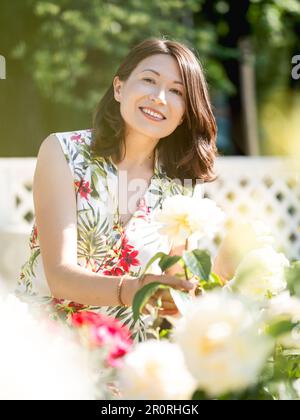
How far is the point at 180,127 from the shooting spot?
2066 millimetres

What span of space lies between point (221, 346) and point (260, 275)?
0.32 metres

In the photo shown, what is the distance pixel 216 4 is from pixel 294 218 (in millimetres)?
2851

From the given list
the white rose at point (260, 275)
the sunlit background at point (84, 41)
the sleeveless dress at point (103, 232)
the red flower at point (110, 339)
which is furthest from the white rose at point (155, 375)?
the sunlit background at point (84, 41)

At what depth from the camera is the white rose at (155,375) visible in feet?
2.35

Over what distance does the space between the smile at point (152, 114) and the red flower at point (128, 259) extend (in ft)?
1.09

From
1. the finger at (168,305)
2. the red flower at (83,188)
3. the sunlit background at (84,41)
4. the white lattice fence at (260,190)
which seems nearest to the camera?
the finger at (168,305)

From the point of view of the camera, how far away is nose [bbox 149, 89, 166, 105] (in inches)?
71.9

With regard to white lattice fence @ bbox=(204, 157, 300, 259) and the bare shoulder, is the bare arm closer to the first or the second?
the bare shoulder

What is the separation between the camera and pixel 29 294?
2012 mm

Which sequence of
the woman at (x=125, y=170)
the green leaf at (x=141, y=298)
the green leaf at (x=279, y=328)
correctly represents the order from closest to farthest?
the green leaf at (x=279, y=328) < the green leaf at (x=141, y=298) < the woman at (x=125, y=170)

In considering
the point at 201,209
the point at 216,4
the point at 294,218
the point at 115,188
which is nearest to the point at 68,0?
the point at 216,4

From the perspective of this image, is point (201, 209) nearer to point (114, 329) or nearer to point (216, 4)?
point (114, 329)

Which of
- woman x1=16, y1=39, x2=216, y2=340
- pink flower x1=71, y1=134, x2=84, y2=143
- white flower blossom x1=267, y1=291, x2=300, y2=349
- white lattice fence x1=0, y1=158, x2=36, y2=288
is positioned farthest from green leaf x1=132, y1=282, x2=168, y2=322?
white lattice fence x1=0, y1=158, x2=36, y2=288

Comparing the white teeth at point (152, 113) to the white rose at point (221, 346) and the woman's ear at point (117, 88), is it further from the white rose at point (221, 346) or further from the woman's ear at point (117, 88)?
the white rose at point (221, 346)
